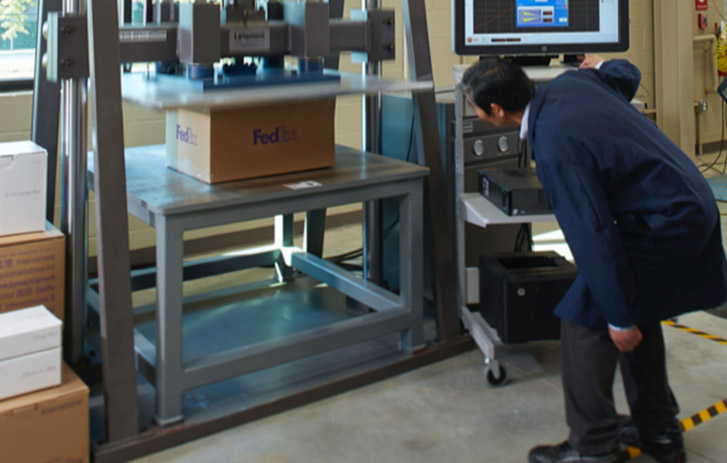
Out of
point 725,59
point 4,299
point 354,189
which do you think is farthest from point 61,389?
point 725,59

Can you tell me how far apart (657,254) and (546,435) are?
2.34 ft

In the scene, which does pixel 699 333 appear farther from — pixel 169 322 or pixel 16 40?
pixel 16 40

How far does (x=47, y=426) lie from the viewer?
2152 millimetres

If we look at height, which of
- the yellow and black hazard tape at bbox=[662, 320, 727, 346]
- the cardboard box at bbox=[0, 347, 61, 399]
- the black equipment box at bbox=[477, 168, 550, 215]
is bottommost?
the yellow and black hazard tape at bbox=[662, 320, 727, 346]

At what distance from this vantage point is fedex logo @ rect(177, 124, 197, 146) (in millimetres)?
2635

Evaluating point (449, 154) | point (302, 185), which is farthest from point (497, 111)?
point (449, 154)

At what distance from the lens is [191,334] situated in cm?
316

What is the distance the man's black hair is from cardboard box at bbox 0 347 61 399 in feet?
4.09

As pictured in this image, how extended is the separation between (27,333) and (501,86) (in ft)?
4.32

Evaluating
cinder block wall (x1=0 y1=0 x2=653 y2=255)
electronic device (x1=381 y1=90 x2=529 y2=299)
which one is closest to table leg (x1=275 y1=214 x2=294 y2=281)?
electronic device (x1=381 y1=90 x2=529 y2=299)

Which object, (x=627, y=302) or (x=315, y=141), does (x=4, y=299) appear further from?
(x=627, y=302)

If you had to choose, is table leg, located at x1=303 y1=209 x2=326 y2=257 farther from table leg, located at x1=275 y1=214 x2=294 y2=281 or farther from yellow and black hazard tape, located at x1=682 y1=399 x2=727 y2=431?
yellow and black hazard tape, located at x1=682 y1=399 x2=727 y2=431

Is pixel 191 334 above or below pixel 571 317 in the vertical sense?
below

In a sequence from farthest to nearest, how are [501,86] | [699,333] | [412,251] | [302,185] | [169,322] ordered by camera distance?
[699,333] → [412,251] → [302,185] → [169,322] → [501,86]
